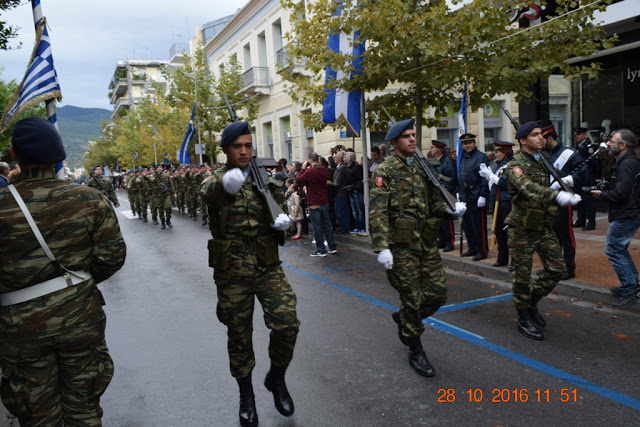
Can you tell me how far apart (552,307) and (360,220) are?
6354 mm

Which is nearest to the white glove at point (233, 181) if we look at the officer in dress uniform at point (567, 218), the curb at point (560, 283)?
the curb at point (560, 283)

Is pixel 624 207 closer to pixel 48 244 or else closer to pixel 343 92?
pixel 48 244

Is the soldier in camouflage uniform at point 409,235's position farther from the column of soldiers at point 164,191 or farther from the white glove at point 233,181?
the column of soldiers at point 164,191

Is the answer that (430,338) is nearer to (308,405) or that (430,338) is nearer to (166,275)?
(308,405)

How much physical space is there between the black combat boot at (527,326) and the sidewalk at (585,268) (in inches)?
56.9

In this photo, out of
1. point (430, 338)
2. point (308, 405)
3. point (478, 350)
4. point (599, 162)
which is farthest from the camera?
point (599, 162)

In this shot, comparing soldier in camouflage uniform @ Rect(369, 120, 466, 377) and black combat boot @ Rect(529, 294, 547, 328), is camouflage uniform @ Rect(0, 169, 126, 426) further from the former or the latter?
black combat boot @ Rect(529, 294, 547, 328)

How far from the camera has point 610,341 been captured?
4641mm

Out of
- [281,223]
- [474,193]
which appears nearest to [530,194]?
[281,223]

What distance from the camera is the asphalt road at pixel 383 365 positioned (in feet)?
11.5

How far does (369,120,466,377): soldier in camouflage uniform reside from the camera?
4.12m

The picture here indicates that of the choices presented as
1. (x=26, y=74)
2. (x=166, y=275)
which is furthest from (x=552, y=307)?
(x=26, y=74)

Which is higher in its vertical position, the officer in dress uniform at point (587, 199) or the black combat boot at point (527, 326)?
the officer in dress uniform at point (587, 199)
